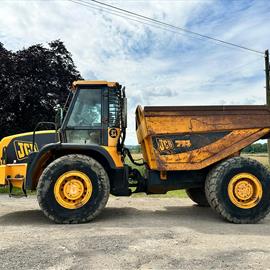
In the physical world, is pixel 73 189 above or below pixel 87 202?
above

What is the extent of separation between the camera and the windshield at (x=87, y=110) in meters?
7.24

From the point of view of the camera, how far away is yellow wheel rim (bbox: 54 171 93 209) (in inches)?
264

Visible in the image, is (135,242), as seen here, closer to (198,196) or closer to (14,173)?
(14,173)

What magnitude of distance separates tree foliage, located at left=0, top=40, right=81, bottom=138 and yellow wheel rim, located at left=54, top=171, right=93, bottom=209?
7.76 m

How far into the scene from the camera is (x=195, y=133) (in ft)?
23.9

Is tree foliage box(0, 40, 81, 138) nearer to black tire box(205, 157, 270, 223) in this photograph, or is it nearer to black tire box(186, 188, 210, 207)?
black tire box(186, 188, 210, 207)

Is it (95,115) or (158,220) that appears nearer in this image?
(158,220)

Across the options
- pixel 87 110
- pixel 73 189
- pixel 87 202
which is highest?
pixel 87 110

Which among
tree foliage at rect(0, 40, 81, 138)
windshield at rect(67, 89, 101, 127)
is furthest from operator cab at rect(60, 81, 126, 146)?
tree foliage at rect(0, 40, 81, 138)

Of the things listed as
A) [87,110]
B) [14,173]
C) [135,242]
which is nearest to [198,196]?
[87,110]

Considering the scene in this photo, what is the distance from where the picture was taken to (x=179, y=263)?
446cm

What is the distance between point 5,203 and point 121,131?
409 centimetres

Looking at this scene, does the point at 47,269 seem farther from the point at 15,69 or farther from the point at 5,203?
the point at 15,69

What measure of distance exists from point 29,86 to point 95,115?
752 centimetres
